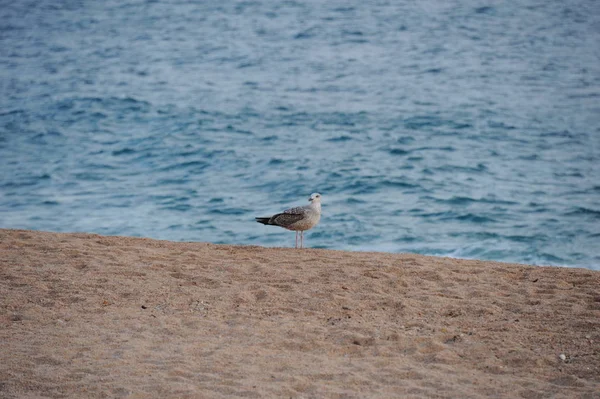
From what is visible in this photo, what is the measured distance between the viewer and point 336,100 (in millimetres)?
23625

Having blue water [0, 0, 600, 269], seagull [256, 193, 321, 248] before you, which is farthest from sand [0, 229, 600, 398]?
blue water [0, 0, 600, 269]

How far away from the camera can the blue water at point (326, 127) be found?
15.5 meters

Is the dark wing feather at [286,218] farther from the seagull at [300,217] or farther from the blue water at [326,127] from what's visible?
the blue water at [326,127]

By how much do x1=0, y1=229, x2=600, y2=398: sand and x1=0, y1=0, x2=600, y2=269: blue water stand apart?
5.84 m

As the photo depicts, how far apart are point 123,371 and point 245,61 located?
2362 cm

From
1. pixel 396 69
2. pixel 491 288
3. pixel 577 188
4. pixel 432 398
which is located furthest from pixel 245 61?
pixel 432 398

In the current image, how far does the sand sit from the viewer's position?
5559 mm

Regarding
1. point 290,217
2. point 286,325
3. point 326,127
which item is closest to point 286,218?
point 290,217

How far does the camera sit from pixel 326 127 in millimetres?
21266

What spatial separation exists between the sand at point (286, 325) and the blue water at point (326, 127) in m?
5.84

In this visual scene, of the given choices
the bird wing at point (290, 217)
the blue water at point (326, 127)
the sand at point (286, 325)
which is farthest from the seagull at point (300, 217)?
the blue water at point (326, 127)

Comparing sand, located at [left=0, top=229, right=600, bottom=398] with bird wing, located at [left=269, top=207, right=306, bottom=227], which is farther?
bird wing, located at [left=269, top=207, right=306, bottom=227]

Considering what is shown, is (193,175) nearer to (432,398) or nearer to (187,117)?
(187,117)

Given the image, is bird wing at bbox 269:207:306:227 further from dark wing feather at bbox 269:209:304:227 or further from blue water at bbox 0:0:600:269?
blue water at bbox 0:0:600:269
